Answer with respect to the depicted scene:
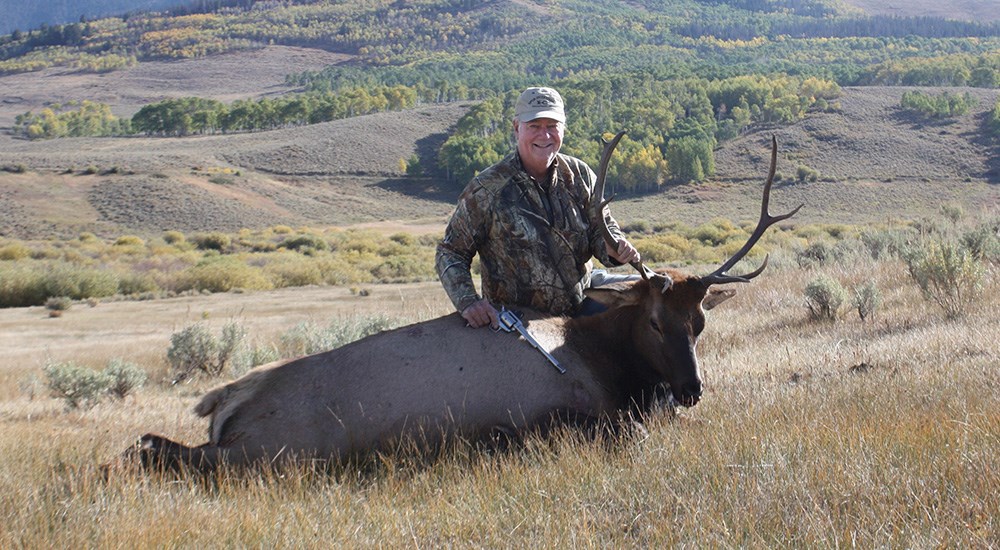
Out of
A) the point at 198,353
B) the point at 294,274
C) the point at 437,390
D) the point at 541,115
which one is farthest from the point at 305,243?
the point at 437,390

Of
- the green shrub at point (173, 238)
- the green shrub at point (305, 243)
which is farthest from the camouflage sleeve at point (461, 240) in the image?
the green shrub at point (173, 238)

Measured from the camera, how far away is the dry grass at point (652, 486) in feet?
12.2

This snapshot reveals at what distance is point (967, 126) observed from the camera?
99.9 meters

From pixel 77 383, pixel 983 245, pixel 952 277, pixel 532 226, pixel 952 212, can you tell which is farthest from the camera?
pixel 952 212

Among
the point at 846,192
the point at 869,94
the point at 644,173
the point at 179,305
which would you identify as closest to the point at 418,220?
the point at 644,173

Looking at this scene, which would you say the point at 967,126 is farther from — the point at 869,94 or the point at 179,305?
the point at 179,305

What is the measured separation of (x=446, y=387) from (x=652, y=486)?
1.70 metres

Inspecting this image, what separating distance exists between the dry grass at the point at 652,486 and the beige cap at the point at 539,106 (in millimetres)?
2318

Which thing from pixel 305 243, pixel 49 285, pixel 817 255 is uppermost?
pixel 817 255

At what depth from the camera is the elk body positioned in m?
5.39

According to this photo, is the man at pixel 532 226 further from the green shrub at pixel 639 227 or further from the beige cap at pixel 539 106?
the green shrub at pixel 639 227

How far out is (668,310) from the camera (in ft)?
19.5

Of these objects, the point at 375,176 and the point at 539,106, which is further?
the point at 375,176

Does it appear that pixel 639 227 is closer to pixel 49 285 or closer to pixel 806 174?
pixel 806 174
